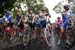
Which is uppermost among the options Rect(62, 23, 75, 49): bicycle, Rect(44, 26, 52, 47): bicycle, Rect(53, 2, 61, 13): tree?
Rect(62, 23, 75, 49): bicycle

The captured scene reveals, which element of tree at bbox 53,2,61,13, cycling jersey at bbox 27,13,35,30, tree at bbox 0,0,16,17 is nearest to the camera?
tree at bbox 0,0,16,17

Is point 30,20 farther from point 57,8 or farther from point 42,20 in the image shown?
point 57,8

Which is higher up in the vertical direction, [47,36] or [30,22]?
[30,22]

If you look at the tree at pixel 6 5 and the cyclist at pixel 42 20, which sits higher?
the tree at pixel 6 5

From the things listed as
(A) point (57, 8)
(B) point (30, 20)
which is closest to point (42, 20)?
(B) point (30, 20)

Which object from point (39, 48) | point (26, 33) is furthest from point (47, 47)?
point (26, 33)

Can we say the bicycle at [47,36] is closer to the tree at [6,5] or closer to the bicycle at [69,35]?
the bicycle at [69,35]

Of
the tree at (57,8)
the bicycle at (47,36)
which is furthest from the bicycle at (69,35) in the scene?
the tree at (57,8)

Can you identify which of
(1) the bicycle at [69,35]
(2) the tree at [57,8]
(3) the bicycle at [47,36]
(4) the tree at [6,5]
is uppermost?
(4) the tree at [6,5]

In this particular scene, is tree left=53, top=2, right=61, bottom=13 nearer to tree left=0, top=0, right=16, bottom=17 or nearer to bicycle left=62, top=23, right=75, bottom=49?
tree left=0, top=0, right=16, bottom=17

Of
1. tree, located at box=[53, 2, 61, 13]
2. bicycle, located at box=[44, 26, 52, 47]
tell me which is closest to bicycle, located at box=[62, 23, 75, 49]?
bicycle, located at box=[44, 26, 52, 47]

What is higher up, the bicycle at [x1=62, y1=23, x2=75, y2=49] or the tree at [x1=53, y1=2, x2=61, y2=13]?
the bicycle at [x1=62, y1=23, x2=75, y2=49]

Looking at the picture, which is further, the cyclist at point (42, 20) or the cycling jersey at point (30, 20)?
the cycling jersey at point (30, 20)

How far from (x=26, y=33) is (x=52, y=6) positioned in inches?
518
